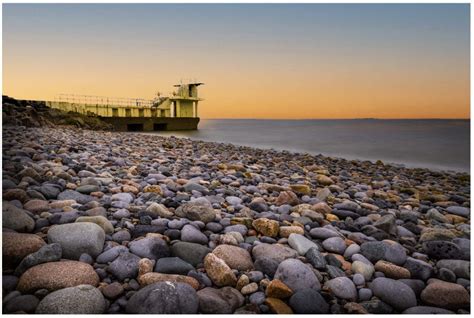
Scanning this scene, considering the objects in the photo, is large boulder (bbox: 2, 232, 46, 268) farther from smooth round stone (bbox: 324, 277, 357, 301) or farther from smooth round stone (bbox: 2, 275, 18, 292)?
smooth round stone (bbox: 324, 277, 357, 301)

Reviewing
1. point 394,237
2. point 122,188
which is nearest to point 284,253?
point 394,237

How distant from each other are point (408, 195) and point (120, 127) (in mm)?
29961

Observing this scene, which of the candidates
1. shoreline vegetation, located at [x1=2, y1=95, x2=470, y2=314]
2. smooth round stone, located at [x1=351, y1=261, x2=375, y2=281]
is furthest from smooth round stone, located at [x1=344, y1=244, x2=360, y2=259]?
smooth round stone, located at [x1=351, y1=261, x2=375, y2=281]

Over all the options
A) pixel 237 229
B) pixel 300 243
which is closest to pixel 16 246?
pixel 237 229

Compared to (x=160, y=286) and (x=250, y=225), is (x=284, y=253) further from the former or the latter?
(x=160, y=286)

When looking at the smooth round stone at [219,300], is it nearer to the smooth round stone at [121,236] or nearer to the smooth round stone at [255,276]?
the smooth round stone at [255,276]

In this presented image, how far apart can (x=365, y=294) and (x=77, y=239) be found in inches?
60.5

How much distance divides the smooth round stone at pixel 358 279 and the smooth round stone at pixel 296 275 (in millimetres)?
237

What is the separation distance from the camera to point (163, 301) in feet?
4.57

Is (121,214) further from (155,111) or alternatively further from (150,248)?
(155,111)

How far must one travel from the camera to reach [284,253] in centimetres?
194

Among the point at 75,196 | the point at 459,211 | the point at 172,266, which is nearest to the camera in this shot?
the point at 172,266

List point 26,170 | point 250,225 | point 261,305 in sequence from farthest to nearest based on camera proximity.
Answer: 1. point 26,170
2. point 250,225
3. point 261,305

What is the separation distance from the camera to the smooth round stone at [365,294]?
→ 5.37ft
